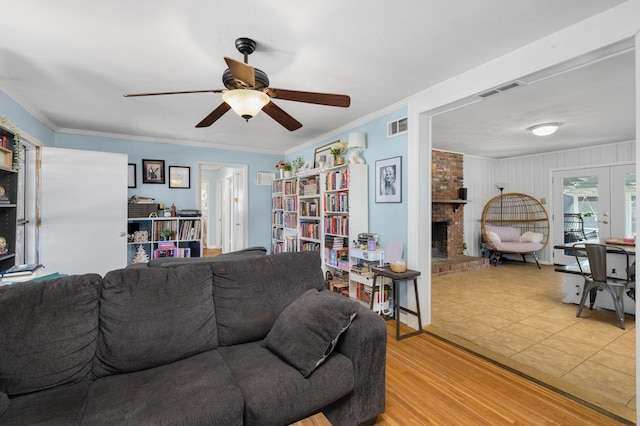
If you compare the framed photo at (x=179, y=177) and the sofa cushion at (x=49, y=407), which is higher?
the framed photo at (x=179, y=177)

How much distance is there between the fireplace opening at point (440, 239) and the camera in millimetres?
6254

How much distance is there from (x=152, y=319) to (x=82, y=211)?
3.09 metres

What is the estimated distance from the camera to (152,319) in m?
1.59

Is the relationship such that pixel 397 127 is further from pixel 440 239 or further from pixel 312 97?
pixel 440 239

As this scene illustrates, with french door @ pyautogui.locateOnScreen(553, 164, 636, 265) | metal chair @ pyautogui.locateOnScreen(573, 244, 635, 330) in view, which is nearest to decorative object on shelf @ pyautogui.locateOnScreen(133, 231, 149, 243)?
metal chair @ pyautogui.locateOnScreen(573, 244, 635, 330)

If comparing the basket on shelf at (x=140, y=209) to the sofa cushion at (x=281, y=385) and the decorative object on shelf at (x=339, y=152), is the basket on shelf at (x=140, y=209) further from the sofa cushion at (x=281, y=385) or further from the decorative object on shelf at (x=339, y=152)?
the sofa cushion at (x=281, y=385)

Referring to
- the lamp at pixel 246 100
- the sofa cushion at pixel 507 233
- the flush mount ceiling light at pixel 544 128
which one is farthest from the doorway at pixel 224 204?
the sofa cushion at pixel 507 233

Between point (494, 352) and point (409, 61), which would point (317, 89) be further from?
point (494, 352)

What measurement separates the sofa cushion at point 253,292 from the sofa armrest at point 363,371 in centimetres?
48

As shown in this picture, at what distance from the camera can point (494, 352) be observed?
254 cm

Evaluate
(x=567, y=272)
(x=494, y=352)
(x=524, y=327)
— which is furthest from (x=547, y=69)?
(x=567, y=272)

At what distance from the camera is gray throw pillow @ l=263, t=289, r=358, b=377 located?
4.94 ft

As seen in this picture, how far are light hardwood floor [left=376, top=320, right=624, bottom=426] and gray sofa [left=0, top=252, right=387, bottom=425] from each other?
34 centimetres

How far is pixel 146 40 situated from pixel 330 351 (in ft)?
7.71
